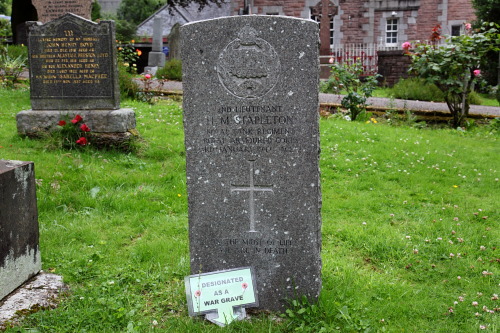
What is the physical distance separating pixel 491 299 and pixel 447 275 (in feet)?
1.57

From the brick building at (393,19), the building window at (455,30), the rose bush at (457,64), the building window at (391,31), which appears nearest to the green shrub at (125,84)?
the rose bush at (457,64)

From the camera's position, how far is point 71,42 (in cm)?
728

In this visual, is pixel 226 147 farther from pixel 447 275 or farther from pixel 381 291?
pixel 447 275

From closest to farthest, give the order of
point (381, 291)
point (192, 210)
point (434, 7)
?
point (192, 210), point (381, 291), point (434, 7)

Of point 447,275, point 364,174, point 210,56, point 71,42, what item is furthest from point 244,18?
point 71,42

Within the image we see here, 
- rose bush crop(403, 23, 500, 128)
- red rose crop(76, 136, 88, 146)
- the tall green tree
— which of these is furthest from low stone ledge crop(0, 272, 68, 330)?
the tall green tree

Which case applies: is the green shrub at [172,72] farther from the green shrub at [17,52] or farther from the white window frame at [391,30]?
the white window frame at [391,30]

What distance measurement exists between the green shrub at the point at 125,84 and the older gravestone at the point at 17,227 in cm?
779

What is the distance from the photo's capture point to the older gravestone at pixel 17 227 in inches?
139

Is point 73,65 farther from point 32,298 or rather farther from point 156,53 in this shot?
point 156,53

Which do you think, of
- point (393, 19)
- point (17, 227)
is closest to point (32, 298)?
point (17, 227)

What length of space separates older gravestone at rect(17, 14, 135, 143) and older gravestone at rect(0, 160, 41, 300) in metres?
3.50

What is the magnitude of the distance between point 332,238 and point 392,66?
16.0m

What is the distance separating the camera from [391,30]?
25.3 m
